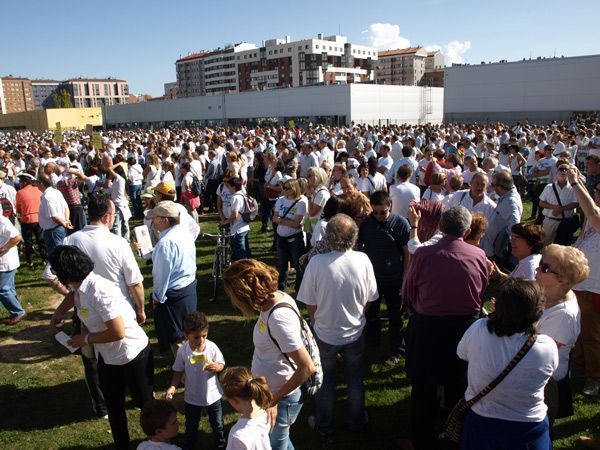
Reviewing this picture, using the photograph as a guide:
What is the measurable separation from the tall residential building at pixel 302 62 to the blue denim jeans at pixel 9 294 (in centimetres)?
10230

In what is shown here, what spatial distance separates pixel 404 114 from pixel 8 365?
184 ft

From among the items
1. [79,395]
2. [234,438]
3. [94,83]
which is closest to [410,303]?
[234,438]

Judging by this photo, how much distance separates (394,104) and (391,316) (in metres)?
53.3

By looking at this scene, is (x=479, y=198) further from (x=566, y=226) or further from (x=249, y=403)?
(x=249, y=403)

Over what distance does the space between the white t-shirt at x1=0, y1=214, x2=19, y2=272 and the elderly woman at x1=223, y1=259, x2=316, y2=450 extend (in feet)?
14.4

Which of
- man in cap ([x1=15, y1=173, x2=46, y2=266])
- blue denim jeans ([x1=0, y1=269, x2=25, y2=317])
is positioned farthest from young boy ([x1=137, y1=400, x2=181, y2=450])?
man in cap ([x1=15, y1=173, x2=46, y2=266])

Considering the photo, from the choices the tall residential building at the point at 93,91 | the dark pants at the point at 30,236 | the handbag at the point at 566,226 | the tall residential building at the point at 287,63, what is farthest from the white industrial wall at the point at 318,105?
A: the tall residential building at the point at 93,91

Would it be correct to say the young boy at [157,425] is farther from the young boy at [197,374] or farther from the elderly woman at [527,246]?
the elderly woman at [527,246]

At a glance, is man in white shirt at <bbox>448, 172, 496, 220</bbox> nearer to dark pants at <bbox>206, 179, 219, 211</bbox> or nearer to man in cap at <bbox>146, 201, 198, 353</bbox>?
man in cap at <bbox>146, 201, 198, 353</bbox>

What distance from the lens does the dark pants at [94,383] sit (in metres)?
4.14

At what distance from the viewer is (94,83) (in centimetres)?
16400

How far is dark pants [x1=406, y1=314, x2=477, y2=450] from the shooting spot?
329cm

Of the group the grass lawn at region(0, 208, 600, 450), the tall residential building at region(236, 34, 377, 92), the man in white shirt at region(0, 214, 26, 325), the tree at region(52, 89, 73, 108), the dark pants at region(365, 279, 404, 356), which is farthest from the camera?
the tree at region(52, 89, 73, 108)

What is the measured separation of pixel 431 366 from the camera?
3.32 m
